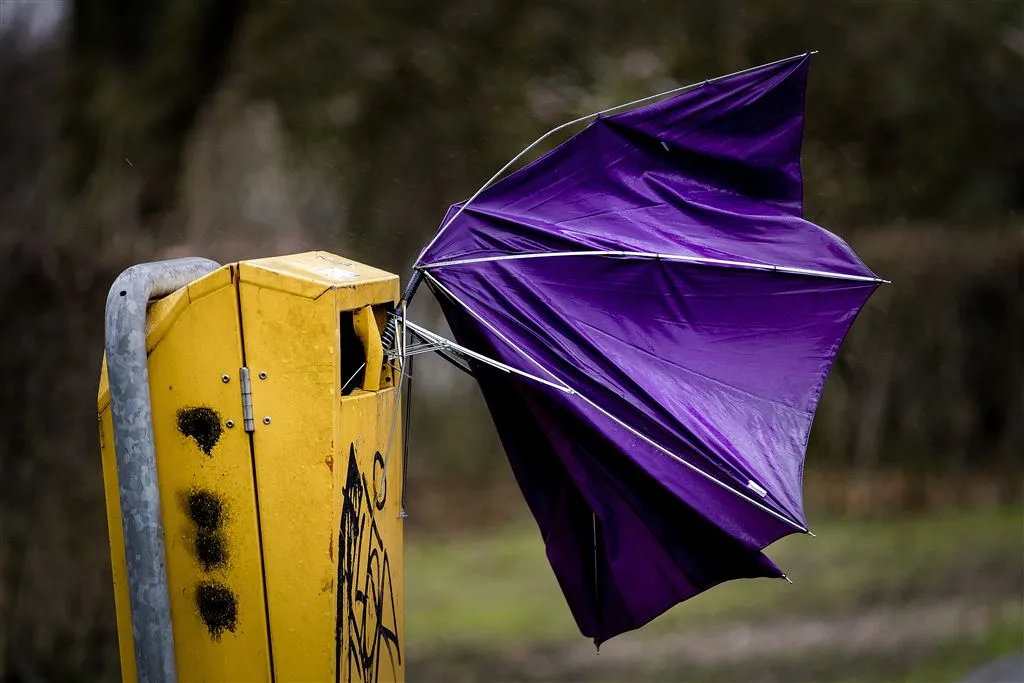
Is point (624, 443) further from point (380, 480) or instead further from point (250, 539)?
point (250, 539)

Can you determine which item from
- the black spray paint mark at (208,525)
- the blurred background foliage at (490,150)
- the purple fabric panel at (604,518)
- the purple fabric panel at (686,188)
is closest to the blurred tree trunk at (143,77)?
the blurred background foliage at (490,150)

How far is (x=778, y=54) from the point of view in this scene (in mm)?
11461

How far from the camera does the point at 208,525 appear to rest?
3.41 m

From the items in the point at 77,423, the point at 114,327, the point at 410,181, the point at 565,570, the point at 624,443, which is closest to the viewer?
the point at 114,327

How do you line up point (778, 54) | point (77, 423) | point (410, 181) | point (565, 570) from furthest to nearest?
point (778, 54), point (410, 181), point (77, 423), point (565, 570)

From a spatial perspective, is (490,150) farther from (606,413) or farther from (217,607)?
(217,607)

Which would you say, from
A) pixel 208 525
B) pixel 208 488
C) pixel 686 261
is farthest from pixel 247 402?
pixel 686 261

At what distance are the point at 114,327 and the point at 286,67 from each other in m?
7.83

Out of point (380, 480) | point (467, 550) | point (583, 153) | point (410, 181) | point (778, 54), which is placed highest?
point (778, 54)

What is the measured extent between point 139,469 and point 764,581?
654cm

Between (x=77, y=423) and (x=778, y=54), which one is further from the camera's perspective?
(x=778, y=54)

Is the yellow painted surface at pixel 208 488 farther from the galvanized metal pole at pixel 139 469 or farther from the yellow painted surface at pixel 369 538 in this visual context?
the yellow painted surface at pixel 369 538

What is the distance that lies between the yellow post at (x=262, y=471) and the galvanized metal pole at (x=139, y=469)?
0.07 m

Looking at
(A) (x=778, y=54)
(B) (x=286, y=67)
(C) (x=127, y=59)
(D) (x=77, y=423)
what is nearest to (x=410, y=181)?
(B) (x=286, y=67)
